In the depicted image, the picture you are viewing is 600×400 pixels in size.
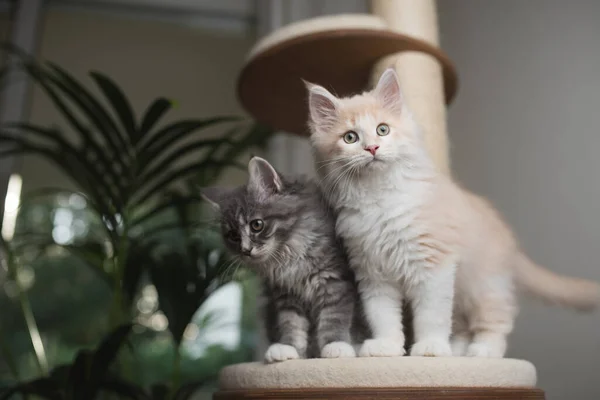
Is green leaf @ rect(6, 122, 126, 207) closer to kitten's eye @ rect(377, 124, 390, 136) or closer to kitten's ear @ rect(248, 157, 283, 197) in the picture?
kitten's ear @ rect(248, 157, 283, 197)

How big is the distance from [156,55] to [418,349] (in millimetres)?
2087

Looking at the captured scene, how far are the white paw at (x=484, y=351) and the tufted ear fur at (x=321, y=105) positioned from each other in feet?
1.54

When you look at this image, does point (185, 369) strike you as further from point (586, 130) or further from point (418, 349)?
point (586, 130)

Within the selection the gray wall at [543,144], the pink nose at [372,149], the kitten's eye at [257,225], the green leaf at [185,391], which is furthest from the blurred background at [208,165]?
the pink nose at [372,149]

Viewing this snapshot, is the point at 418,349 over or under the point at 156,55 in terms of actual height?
under

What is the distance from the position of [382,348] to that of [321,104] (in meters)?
0.44

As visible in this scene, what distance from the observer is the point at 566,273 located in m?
1.28

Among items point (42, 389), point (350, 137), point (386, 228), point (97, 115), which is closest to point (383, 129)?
point (350, 137)

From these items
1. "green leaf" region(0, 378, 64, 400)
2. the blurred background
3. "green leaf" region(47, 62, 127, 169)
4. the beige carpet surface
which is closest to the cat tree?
the beige carpet surface

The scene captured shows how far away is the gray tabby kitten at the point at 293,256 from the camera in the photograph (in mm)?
918

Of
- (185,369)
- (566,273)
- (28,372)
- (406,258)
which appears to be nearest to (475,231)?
(406,258)

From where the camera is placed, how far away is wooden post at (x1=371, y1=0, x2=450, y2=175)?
1152 mm

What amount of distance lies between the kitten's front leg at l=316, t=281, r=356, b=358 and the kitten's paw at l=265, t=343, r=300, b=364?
1.9 inches

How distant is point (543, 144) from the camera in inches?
54.5
